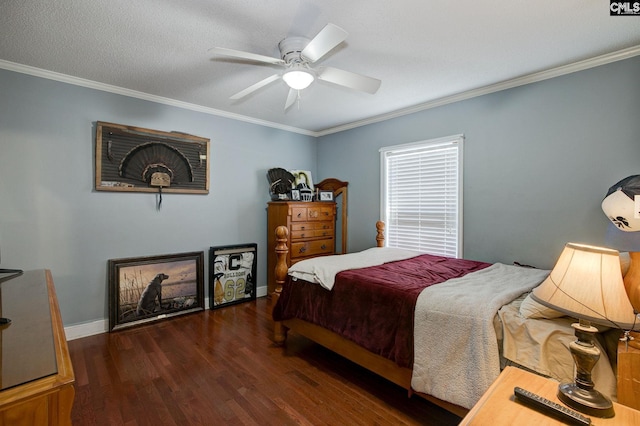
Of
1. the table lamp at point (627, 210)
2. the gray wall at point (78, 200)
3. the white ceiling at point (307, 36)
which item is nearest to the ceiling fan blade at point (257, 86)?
the white ceiling at point (307, 36)

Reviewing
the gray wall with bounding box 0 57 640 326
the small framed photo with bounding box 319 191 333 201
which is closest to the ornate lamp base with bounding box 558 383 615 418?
the gray wall with bounding box 0 57 640 326

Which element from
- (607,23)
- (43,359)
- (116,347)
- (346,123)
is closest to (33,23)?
(43,359)

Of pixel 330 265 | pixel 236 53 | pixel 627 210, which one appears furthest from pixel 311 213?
pixel 627 210

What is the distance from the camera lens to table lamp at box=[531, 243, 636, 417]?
3.17ft

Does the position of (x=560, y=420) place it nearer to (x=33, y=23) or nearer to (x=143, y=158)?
(x=33, y=23)

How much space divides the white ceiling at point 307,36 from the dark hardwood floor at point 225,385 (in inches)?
98.7

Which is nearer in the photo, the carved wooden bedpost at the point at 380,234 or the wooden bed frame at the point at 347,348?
the wooden bed frame at the point at 347,348

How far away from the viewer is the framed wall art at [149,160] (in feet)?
9.73

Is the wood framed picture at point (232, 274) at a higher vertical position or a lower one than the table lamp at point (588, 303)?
lower

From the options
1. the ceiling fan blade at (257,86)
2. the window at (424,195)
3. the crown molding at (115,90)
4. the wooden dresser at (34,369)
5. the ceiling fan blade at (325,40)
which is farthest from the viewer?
the window at (424,195)

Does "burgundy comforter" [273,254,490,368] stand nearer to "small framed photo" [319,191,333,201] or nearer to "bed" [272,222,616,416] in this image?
"bed" [272,222,616,416]

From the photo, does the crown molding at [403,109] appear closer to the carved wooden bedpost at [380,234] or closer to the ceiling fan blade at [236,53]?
the carved wooden bedpost at [380,234]

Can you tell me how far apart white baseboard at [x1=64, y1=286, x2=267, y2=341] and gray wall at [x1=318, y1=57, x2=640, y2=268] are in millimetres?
3919

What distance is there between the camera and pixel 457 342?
1.58m
